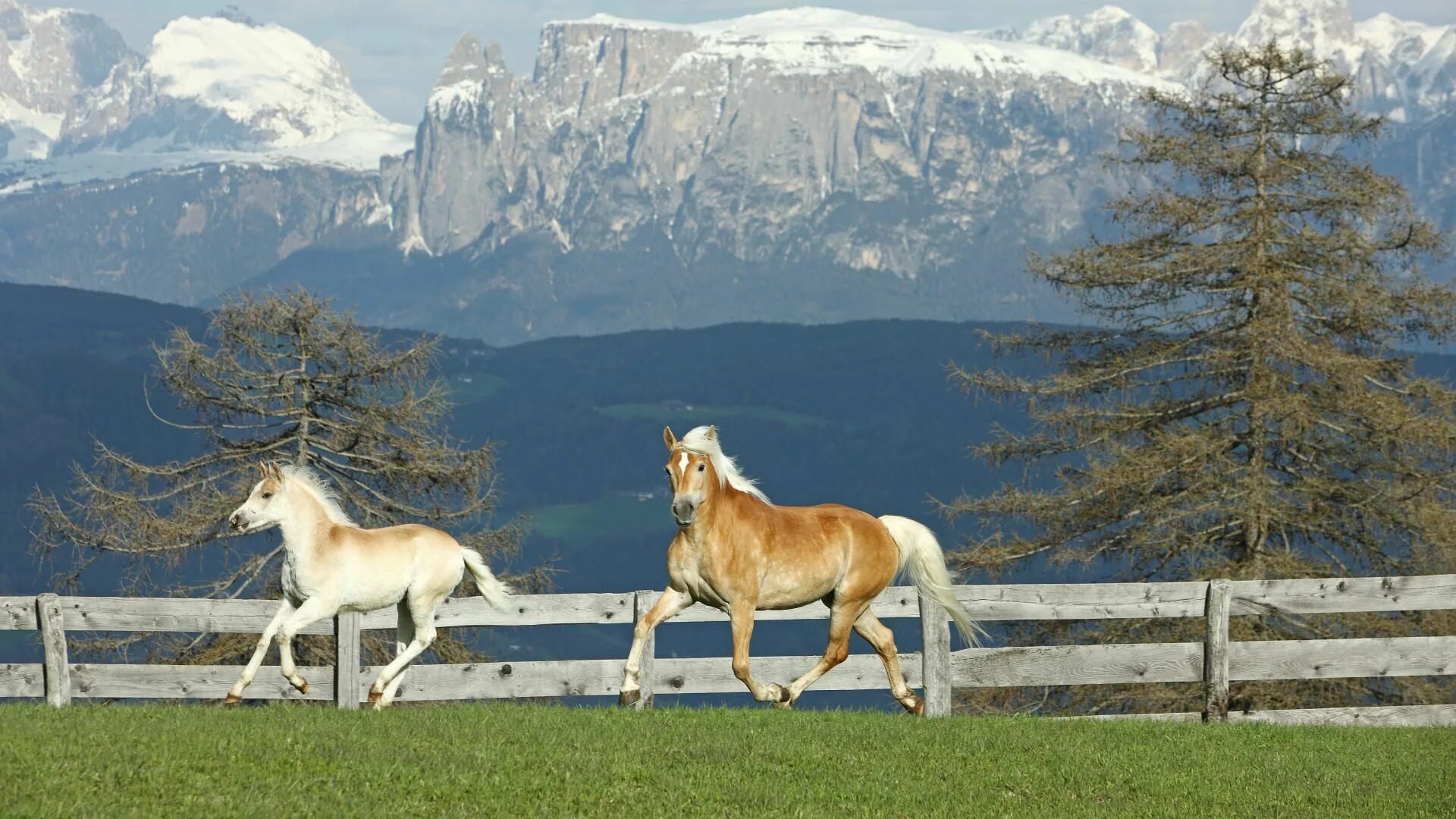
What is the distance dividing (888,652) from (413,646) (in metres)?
4.26

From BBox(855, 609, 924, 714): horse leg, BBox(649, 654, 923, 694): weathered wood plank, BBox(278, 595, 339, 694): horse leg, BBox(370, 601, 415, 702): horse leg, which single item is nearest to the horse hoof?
BBox(855, 609, 924, 714): horse leg

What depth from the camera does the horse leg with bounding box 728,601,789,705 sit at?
13.4 meters

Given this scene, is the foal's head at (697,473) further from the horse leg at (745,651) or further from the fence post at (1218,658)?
the fence post at (1218,658)

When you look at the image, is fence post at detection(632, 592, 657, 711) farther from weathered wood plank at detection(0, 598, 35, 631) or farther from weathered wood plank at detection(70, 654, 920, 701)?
weathered wood plank at detection(0, 598, 35, 631)

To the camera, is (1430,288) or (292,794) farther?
(1430,288)

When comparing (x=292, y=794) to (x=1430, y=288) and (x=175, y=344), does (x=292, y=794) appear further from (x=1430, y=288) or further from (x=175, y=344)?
(x=1430, y=288)

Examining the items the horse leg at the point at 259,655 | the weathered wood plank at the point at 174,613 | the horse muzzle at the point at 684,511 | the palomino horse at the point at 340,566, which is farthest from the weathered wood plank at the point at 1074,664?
the weathered wood plank at the point at 174,613

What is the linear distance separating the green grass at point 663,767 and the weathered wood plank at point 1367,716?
2.31 metres

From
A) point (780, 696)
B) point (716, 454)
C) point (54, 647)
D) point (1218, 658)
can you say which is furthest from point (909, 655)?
point (54, 647)

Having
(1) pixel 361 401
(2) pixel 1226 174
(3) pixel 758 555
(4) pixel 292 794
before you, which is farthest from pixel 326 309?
(4) pixel 292 794

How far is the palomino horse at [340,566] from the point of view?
14.1 meters

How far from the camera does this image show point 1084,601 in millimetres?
16125

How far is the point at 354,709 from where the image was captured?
1426cm

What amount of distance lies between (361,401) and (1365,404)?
18.8 meters
